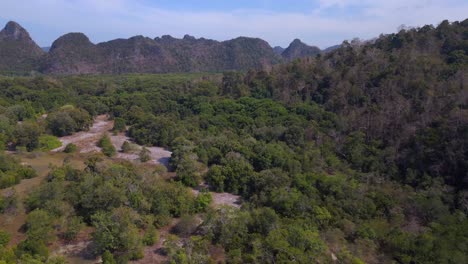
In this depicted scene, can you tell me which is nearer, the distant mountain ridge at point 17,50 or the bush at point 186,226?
the bush at point 186,226

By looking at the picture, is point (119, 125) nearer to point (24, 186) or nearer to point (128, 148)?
point (128, 148)

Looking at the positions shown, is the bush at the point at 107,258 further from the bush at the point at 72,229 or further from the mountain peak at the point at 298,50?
the mountain peak at the point at 298,50

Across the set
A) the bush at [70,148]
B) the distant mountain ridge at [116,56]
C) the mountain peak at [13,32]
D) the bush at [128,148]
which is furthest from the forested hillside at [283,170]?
the mountain peak at [13,32]

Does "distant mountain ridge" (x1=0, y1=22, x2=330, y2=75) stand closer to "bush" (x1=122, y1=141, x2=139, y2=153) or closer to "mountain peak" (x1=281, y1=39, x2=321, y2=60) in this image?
"mountain peak" (x1=281, y1=39, x2=321, y2=60)

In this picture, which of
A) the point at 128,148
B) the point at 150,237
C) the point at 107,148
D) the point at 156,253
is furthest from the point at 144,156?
the point at 156,253

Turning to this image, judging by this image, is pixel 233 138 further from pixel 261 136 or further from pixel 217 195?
pixel 217 195

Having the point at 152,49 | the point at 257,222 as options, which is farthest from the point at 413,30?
the point at 152,49
